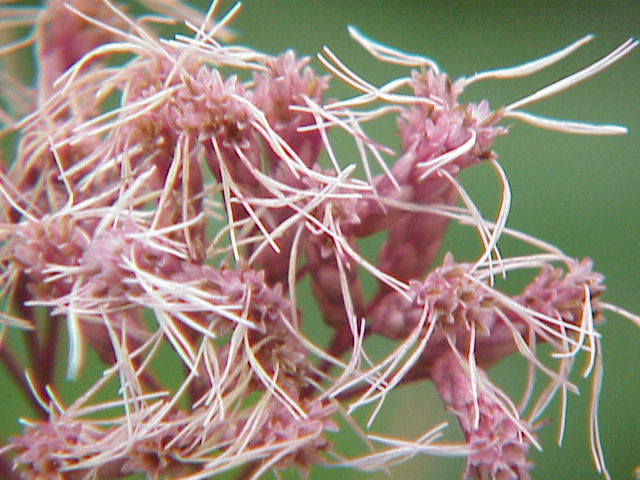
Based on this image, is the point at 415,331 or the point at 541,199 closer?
the point at 415,331

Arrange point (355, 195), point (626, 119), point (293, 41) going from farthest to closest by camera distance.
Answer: point (293, 41) < point (626, 119) < point (355, 195)

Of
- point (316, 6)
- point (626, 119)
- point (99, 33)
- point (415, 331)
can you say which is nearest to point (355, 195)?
point (415, 331)

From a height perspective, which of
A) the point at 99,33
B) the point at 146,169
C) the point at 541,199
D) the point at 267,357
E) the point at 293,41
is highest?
the point at 293,41

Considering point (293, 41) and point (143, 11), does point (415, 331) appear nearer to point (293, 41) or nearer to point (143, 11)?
point (293, 41)

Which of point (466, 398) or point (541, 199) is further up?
point (541, 199)

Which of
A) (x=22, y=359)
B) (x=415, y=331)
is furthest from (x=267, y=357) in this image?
(x=22, y=359)

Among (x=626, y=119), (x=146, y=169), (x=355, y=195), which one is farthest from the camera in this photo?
(x=626, y=119)
